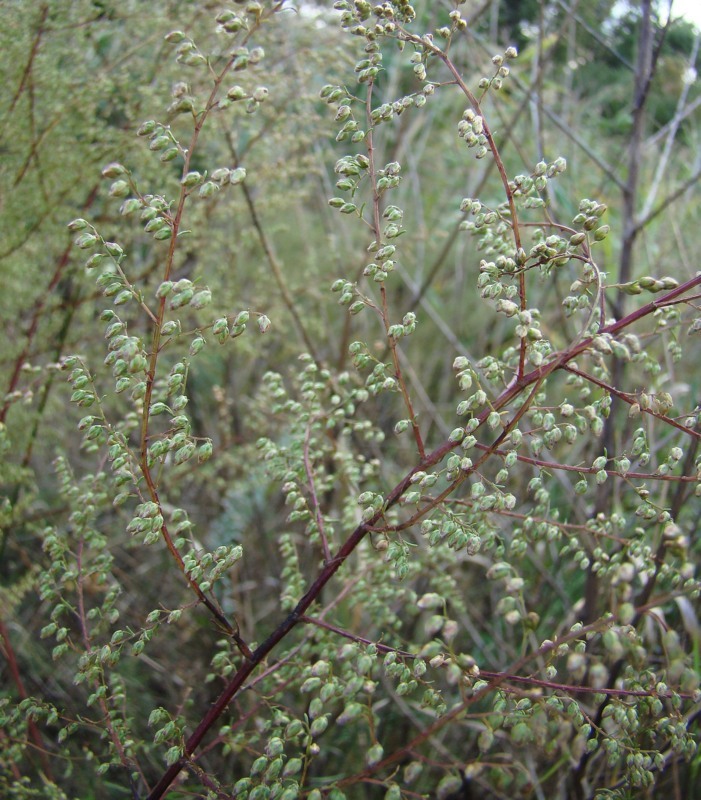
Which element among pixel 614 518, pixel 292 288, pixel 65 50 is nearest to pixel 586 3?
pixel 292 288

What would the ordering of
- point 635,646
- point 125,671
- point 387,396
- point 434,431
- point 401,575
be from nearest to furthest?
point 635,646 → point 401,575 → point 125,671 → point 434,431 → point 387,396

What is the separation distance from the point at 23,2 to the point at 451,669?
1.42m

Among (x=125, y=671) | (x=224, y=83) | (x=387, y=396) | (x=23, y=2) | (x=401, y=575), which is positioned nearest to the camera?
(x=401, y=575)

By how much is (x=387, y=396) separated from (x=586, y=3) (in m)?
1.44

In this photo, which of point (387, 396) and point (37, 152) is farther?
point (387, 396)

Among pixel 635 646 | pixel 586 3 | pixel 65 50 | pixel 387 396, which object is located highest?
pixel 586 3

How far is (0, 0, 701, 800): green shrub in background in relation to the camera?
716mm

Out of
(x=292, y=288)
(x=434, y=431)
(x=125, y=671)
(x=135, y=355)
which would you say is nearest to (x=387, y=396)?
(x=434, y=431)

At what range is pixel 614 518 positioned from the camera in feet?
2.74

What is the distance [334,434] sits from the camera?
192 centimetres

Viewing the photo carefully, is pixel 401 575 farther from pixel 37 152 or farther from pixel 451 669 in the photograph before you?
pixel 37 152

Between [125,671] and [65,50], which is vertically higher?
[65,50]

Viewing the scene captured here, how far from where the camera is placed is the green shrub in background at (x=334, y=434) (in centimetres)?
72

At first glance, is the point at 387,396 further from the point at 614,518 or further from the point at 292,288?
the point at 614,518
